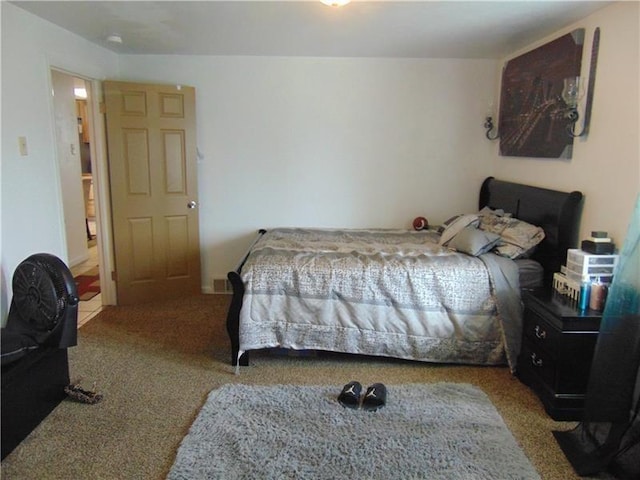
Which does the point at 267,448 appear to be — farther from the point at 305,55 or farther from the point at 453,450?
the point at 305,55

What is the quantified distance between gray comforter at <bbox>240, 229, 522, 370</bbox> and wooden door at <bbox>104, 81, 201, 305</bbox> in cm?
158

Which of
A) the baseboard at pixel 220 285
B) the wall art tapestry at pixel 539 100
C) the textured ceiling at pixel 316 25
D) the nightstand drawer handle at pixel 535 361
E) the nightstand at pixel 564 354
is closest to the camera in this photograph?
the nightstand at pixel 564 354

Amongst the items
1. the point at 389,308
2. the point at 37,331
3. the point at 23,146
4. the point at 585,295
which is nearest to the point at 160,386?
the point at 37,331

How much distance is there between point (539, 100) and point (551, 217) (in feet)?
3.10

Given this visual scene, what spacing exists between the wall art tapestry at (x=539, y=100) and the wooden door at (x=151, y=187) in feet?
9.22

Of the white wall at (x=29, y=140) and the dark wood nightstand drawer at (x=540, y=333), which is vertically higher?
the white wall at (x=29, y=140)

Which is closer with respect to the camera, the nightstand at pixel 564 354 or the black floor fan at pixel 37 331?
the black floor fan at pixel 37 331

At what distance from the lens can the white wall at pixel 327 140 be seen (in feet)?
13.9

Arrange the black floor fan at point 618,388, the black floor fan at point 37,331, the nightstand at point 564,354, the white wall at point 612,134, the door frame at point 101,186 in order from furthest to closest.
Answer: the door frame at point 101,186 < the white wall at point 612,134 < the nightstand at point 564,354 < the black floor fan at point 37,331 < the black floor fan at point 618,388

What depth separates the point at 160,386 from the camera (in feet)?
9.01

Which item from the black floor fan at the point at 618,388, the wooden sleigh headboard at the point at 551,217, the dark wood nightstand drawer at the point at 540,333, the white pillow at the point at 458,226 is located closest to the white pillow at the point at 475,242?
the white pillow at the point at 458,226

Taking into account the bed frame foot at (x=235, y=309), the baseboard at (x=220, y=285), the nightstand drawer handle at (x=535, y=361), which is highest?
the bed frame foot at (x=235, y=309)

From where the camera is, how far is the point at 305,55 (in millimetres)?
4172

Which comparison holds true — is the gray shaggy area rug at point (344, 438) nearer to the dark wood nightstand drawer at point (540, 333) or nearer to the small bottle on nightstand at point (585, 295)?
the dark wood nightstand drawer at point (540, 333)
